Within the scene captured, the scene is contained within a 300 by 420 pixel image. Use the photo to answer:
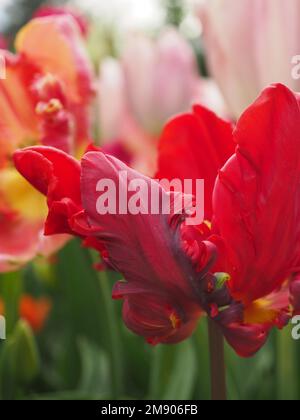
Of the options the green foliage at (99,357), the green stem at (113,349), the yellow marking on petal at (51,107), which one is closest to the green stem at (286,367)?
the green foliage at (99,357)

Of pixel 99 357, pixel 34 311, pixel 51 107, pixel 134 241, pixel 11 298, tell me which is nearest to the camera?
pixel 134 241

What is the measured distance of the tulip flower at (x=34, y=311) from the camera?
876 mm

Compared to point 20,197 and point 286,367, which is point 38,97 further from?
point 286,367

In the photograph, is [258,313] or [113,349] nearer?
[258,313]

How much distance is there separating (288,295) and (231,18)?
28 centimetres

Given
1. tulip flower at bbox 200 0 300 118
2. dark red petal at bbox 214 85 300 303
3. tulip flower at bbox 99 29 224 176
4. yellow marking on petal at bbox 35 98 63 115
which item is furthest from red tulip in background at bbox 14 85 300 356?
tulip flower at bbox 99 29 224 176

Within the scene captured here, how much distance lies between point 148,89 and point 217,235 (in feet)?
1.75

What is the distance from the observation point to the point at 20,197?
22.5 inches

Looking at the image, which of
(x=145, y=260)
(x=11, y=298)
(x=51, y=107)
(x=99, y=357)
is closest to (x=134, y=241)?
(x=145, y=260)

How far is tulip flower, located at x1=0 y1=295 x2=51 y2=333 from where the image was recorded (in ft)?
2.88

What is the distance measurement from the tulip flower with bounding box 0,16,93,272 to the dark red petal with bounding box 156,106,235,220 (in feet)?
0.39

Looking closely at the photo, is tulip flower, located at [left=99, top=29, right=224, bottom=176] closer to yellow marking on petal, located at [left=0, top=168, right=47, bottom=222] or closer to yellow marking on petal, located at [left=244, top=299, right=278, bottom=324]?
yellow marking on petal, located at [left=0, top=168, right=47, bottom=222]

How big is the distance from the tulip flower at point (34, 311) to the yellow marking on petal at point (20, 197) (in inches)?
12.0

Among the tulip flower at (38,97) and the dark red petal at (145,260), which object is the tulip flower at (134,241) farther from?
the tulip flower at (38,97)
